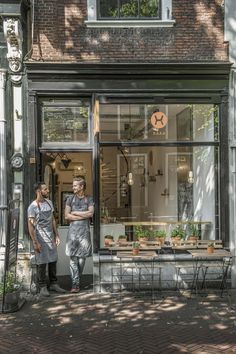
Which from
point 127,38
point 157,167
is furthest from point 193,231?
point 127,38

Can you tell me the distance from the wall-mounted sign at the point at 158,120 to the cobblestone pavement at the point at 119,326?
313cm

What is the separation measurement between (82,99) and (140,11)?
77.9 inches

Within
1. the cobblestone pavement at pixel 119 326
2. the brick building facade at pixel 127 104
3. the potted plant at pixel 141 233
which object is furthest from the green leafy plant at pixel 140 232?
the cobblestone pavement at pixel 119 326

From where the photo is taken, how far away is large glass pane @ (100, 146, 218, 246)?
985cm

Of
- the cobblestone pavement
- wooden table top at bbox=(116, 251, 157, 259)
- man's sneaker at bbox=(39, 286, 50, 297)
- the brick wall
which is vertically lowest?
the cobblestone pavement

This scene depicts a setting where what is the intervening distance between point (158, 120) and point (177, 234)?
2.17m

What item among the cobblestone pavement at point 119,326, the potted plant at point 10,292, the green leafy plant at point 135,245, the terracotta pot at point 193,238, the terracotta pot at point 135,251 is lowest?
the cobblestone pavement at point 119,326

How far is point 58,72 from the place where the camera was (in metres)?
9.47

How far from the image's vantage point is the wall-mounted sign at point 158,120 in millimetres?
9883

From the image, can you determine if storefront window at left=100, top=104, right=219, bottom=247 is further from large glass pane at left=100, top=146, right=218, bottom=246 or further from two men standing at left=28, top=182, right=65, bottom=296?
two men standing at left=28, top=182, right=65, bottom=296

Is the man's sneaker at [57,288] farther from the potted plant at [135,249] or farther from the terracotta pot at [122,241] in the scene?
the potted plant at [135,249]

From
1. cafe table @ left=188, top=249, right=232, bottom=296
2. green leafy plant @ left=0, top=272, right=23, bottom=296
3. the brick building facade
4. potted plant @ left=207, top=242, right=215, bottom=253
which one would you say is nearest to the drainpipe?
the brick building facade

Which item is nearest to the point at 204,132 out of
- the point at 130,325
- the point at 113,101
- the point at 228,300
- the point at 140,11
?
the point at 113,101

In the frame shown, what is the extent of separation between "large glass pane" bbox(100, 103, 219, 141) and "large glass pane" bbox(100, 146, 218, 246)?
0.76 ft
